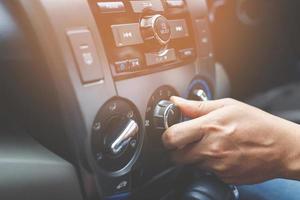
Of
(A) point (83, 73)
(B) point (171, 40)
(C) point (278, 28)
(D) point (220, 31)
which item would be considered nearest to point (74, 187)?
(A) point (83, 73)

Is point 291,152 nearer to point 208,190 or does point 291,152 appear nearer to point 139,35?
point 208,190

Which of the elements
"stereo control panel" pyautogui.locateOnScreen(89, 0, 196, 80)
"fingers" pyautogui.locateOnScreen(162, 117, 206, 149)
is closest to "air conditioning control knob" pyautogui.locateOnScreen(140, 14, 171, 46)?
"stereo control panel" pyautogui.locateOnScreen(89, 0, 196, 80)

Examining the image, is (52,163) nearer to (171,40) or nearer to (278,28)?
(171,40)

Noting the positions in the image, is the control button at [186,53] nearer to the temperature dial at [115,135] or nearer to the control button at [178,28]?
the control button at [178,28]

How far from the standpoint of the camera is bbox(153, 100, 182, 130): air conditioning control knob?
600 millimetres

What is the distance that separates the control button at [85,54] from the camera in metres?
0.53

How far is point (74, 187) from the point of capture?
55cm

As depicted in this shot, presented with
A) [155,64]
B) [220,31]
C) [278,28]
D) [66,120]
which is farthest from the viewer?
[278,28]

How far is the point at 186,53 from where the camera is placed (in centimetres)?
71

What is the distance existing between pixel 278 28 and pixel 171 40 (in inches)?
42.0

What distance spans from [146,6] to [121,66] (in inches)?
4.3

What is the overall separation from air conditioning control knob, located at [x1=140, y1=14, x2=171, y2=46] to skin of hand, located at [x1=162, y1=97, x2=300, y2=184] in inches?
3.3

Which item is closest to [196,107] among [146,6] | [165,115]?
[165,115]

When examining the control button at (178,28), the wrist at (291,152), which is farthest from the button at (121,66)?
the wrist at (291,152)
